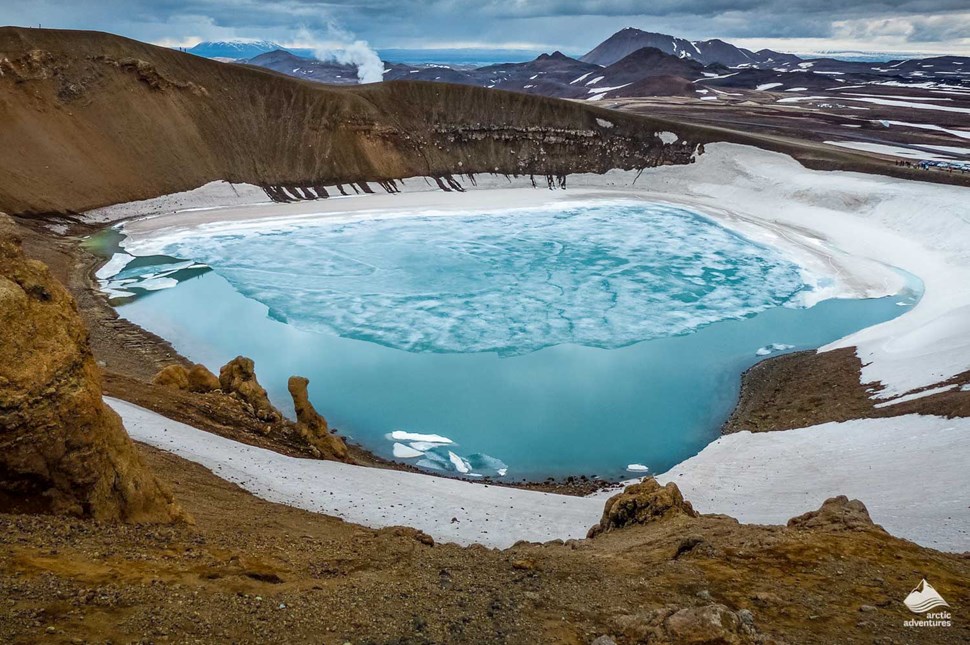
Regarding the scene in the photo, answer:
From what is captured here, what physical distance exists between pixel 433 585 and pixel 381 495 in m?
5.69

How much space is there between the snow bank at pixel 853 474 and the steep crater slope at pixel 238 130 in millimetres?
38526

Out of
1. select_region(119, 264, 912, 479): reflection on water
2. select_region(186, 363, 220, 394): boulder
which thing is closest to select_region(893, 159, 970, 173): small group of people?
select_region(119, 264, 912, 479): reflection on water

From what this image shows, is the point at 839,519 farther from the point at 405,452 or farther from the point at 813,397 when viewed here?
Answer: the point at 813,397

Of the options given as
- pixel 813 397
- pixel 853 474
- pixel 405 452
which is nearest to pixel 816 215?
pixel 813 397

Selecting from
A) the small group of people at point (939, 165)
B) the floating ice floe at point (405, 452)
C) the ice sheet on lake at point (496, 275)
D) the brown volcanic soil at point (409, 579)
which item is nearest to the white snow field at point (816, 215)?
the ice sheet on lake at point (496, 275)

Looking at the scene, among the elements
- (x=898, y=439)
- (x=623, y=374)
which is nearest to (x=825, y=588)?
(x=898, y=439)

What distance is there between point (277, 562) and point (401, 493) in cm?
571

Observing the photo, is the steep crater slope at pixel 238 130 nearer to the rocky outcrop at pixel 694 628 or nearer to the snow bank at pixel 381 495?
the snow bank at pixel 381 495

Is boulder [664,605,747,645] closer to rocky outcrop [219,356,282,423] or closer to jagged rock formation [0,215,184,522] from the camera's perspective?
jagged rock formation [0,215,184,522]

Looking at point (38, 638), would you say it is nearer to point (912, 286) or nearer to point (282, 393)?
point (282, 393)

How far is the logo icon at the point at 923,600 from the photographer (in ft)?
21.9

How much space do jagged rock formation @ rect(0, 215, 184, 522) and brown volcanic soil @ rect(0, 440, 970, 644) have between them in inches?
20.8

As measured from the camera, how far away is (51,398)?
24.2ft

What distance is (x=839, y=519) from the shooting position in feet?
28.6
